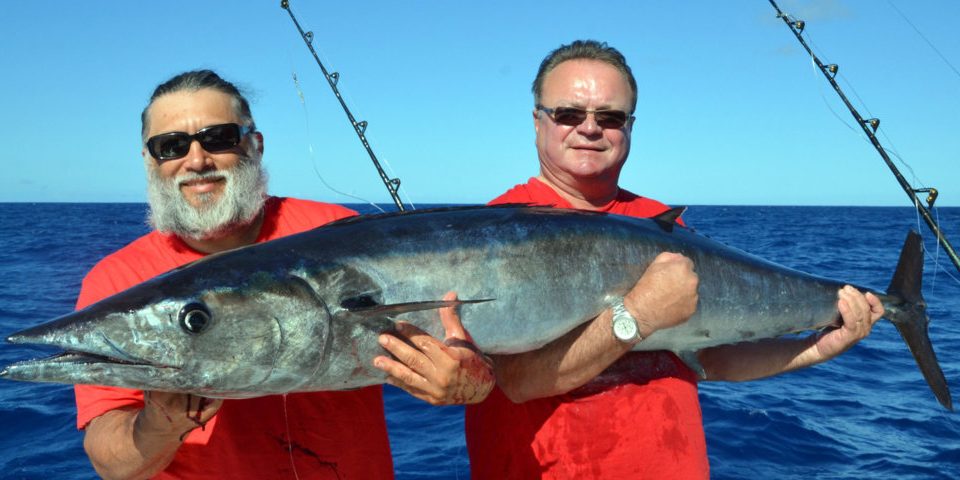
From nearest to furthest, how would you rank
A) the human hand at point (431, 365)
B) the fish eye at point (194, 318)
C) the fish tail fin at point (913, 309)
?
1. the fish eye at point (194, 318)
2. the human hand at point (431, 365)
3. the fish tail fin at point (913, 309)

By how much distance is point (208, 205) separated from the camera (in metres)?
2.97

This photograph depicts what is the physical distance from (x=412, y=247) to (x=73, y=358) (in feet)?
3.58

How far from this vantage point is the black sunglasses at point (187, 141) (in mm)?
2973

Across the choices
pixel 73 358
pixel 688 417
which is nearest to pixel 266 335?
pixel 73 358

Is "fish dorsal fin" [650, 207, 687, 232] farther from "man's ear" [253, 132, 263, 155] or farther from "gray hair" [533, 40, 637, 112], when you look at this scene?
"man's ear" [253, 132, 263, 155]

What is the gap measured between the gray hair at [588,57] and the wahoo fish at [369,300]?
2.20 ft

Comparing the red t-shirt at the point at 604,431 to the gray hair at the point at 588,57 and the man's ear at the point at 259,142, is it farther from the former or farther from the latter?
the man's ear at the point at 259,142

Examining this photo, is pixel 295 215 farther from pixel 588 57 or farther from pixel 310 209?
pixel 588 57

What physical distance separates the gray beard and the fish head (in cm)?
83

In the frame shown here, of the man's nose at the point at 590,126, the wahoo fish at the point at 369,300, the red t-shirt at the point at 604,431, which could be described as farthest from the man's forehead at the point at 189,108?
the red t-shirt at the point at 604,431

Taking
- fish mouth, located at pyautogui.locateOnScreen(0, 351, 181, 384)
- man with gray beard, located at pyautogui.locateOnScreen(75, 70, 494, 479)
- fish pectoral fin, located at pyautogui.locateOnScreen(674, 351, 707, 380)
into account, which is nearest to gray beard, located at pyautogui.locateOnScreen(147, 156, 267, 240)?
man with gray beard, located at pyautogui.locateOnScreen(75, 70, 494, 479)

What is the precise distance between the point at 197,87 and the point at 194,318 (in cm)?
139

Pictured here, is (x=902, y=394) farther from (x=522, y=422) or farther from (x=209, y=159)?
(x=209, y=159)

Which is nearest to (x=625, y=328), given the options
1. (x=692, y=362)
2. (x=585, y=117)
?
(x=692, y=362)
